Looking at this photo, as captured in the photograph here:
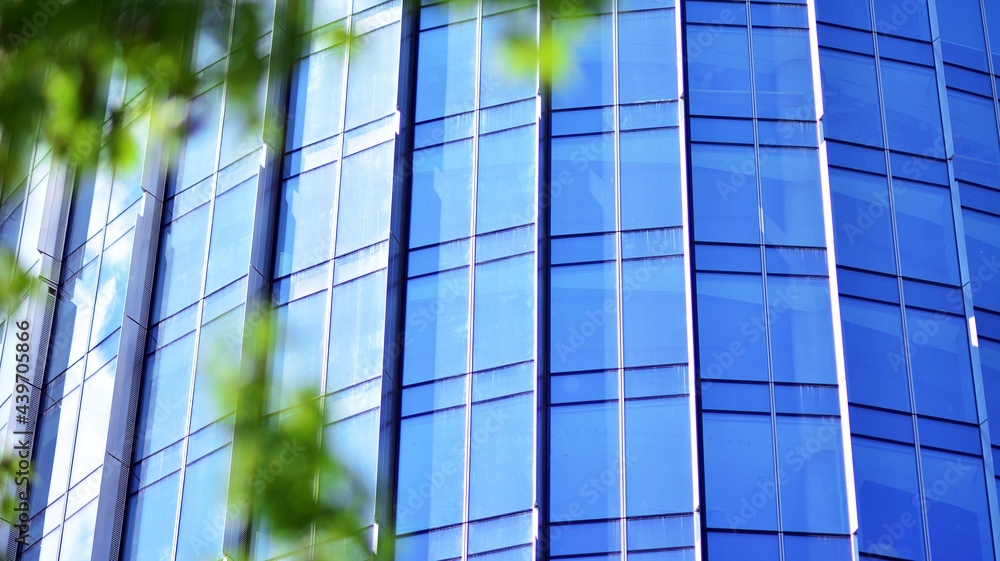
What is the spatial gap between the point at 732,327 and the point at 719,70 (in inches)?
196

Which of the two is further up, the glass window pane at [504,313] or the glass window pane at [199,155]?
the glass window pane at [199,155]

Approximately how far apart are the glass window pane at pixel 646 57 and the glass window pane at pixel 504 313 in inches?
117

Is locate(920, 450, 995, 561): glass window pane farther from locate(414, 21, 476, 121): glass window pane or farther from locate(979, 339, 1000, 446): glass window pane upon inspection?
locate(414, 21, 476, 121): glass window pane

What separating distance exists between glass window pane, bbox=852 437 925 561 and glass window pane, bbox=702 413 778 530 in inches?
55.9

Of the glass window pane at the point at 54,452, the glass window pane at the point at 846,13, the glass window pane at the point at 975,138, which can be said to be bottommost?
the glass window pane at the point at 54,452

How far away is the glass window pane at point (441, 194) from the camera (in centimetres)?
2494

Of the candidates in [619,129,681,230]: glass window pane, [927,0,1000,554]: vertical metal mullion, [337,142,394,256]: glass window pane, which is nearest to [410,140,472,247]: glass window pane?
[337,142,394,256]: glass window pane

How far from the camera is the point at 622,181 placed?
2473cm

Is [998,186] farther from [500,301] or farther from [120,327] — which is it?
[120,327]

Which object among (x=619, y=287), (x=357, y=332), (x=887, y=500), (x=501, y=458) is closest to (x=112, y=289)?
(x=357, y=332)

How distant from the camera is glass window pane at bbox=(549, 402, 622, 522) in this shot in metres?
22.4

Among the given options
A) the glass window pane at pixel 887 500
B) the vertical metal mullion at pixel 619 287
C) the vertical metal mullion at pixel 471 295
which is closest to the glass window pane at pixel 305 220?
the vertical metal mullion at pixel 471 295

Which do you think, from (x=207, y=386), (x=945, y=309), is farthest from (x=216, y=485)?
(x=945, y=309)

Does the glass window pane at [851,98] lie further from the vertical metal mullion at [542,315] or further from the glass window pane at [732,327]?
the vertical metal mullion at [542,315]
